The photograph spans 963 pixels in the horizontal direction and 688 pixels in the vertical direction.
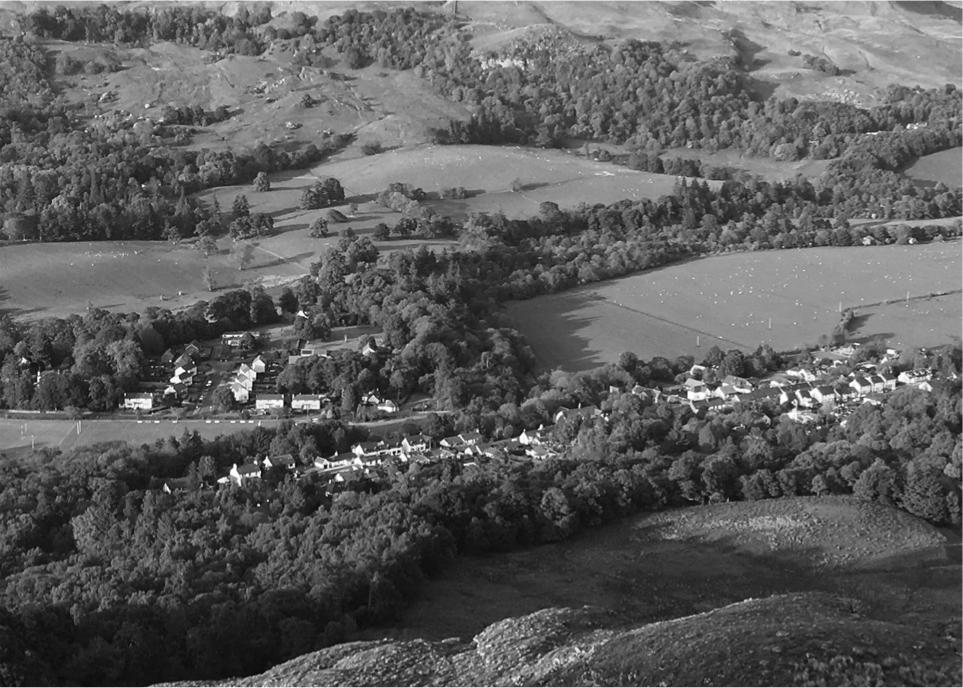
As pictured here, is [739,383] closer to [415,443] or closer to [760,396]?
[760,396]

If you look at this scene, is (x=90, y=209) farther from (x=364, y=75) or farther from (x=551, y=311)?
(x=364, y=75)

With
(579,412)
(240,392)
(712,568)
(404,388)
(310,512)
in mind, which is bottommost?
(240,392)

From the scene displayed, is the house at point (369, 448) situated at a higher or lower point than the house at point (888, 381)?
lower

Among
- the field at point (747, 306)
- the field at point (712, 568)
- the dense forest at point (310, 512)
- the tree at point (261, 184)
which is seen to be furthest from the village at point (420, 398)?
the tree at point (261, 184)

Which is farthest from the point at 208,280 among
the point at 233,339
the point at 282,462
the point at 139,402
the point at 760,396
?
the point at 760,396

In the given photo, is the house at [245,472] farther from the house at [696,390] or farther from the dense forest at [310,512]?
the house at [696,390]

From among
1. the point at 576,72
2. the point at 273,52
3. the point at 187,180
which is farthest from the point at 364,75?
the point at 187,180
